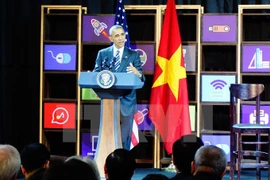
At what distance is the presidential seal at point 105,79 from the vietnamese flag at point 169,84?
4.85ft

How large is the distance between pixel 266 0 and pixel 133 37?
176 cm

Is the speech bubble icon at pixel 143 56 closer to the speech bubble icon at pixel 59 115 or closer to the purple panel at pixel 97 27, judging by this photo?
the purple panel at pixel 97 27

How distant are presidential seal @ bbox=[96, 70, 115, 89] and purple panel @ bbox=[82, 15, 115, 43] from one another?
1.61m

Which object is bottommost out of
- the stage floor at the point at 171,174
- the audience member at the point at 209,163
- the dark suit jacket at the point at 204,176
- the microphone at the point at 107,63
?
the stage floor at the point at 171,174

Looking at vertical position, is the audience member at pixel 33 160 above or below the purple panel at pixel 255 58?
below

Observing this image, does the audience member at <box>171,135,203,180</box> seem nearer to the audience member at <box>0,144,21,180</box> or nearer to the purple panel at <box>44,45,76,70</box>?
the audience member at <box>0,144,21,180</box>

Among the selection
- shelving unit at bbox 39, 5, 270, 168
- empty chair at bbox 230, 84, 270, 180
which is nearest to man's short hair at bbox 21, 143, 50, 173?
empty chair at bbox 230, 84, 270, 180

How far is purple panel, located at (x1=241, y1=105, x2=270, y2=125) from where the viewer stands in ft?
19.9

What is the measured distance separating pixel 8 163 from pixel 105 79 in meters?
2.59

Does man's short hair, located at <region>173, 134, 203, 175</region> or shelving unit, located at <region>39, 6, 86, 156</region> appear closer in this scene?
man's short hair, located at <region>173, 134, 203, 175</region>

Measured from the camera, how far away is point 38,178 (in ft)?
7.14

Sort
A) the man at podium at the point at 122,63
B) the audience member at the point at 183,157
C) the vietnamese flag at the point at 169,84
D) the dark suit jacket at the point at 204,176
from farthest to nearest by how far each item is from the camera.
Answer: the vietnamese flag at the point at 169,84 < the man at podium at the point at 122,63 < the audience member at the point at 183,157 < the dark suit jacket at the point at 204,176

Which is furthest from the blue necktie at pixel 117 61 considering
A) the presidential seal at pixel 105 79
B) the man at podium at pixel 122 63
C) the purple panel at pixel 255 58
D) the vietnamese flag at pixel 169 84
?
the purple panel at pixel 255 58

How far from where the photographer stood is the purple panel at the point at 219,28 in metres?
6.12
